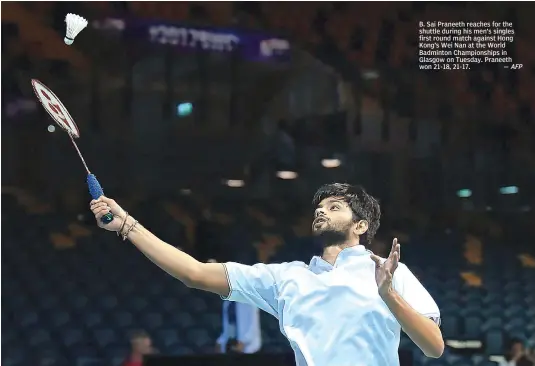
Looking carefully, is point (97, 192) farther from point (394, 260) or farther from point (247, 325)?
point (247, 325)

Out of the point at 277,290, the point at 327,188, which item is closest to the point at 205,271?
the point at 277,290

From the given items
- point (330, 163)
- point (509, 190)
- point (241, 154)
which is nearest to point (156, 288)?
point (241, 154)

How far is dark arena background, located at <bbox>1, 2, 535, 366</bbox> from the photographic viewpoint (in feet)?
12.0

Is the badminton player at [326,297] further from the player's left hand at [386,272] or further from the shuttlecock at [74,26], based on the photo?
the shuttlecock at [74,26]

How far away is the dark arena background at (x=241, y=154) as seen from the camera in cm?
367

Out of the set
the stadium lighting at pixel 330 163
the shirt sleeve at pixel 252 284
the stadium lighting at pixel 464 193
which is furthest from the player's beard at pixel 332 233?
the stadium lighting at pixel 464 193

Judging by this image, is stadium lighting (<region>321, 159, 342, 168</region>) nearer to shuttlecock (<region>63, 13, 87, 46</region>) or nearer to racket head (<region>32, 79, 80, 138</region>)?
shuttlecock (<region>63, 13, 87, 46</region>)

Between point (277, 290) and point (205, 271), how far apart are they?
182 millimetres

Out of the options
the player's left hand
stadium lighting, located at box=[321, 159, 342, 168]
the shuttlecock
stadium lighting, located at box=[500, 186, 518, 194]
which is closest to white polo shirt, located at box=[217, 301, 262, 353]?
stadium lighting, located at box=[321, 159, 342, 168]

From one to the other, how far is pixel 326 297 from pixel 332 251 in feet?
0.52

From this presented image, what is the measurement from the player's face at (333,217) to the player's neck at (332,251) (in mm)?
29

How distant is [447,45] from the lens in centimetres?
357

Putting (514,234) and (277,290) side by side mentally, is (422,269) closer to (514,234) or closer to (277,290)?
(514,234)

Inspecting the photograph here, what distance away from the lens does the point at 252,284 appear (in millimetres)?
1877
